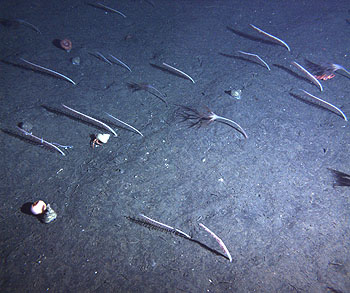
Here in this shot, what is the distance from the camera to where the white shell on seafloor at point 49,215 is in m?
2.53

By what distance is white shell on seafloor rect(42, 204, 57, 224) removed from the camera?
8.29ft

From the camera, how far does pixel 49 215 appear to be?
2535 millimetres

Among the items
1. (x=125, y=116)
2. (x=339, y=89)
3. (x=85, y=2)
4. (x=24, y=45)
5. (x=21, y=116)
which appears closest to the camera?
(x=21, y=116)

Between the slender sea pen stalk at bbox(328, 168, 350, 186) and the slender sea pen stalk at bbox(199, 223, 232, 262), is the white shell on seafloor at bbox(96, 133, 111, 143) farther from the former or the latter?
the slender sea pen stalk at bbox(328, 168, 350, 186)

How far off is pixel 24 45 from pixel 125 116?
3.67 m

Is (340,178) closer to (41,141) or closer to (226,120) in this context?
(226,120)

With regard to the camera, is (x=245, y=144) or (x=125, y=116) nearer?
(x=245, y=144)

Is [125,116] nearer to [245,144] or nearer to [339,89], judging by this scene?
[245,144]

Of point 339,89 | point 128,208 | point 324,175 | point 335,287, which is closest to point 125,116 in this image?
point 128,208

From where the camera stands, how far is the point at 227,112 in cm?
396

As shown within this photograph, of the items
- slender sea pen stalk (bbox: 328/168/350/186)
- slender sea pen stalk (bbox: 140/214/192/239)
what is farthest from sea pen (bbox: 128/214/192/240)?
slender sea pen stalk (bbox: 328/168/350/186)

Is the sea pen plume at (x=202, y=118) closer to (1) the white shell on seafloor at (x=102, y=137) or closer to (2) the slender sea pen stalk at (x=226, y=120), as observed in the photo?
(2) the slender sea pen stalk at (x=226, y=120)

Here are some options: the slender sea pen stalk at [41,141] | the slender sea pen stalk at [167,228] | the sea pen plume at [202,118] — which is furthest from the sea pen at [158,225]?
the sea pen plume at [202,118]

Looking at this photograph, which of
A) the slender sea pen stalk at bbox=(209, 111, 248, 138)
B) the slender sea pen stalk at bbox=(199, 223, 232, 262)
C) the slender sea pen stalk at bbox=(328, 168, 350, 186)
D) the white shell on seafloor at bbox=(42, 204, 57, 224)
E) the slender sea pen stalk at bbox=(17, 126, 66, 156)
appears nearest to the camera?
the slender sea pen stalk at bbox=(199, 223, 232, 262)
